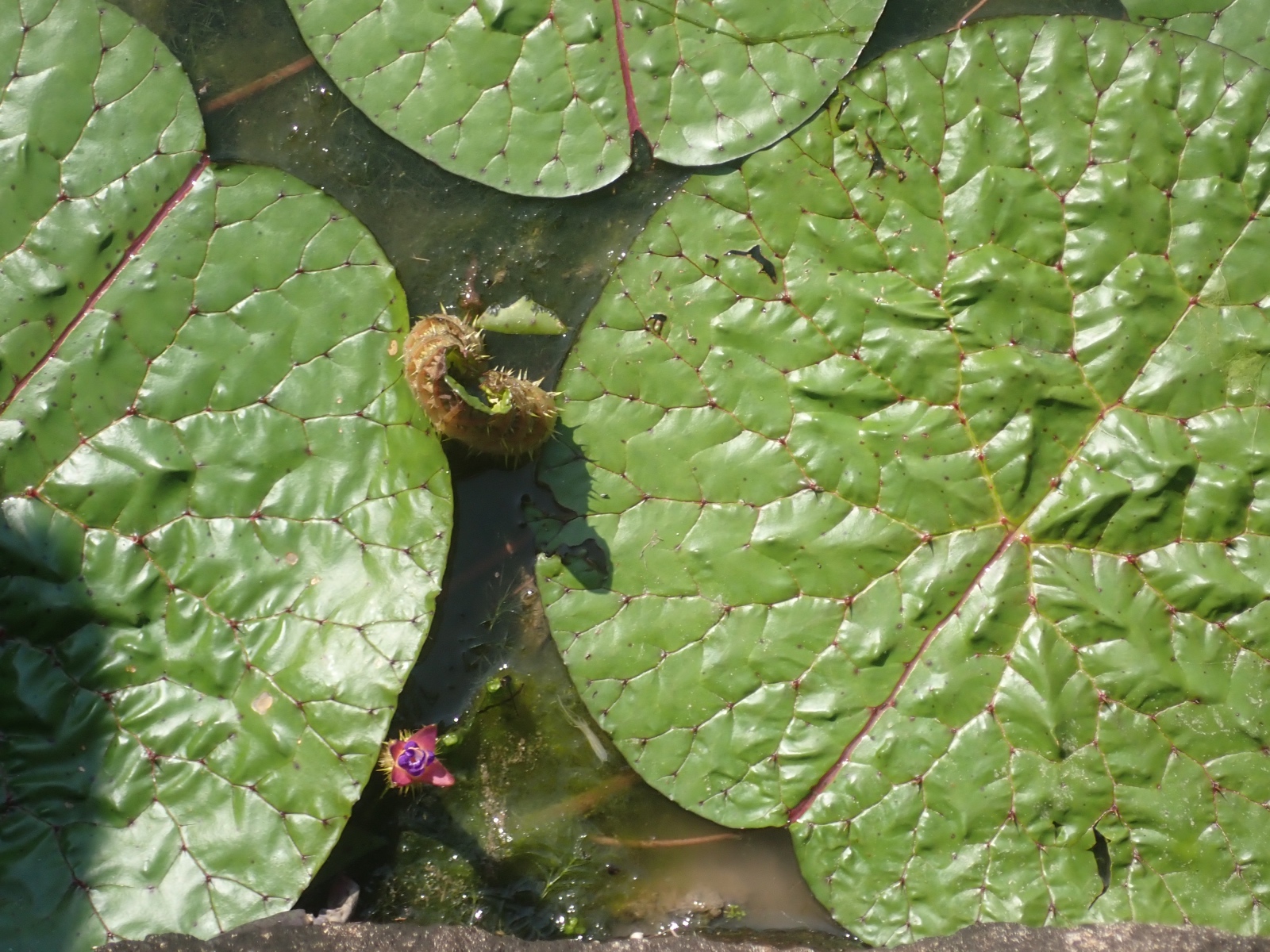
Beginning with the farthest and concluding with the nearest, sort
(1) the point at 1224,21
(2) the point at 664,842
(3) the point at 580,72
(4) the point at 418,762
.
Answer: (2) the point at 664,842
(1) the point at 1224,21
(3) the point at 580,72
(4) the point at 418,762

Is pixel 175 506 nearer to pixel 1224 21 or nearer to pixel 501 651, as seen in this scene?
pixel 501 651

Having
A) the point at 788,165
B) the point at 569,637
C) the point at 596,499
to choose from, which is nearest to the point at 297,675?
the point at 569,637

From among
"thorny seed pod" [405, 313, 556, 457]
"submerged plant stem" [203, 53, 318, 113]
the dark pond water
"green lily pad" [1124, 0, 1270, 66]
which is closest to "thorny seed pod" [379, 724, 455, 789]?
the dark pond water

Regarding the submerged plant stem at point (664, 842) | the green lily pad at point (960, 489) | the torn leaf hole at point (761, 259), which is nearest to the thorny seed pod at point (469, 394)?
the green lily pad at point (960, 489)

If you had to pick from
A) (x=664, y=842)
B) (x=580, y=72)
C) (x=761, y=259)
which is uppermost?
(x=580, y=72)

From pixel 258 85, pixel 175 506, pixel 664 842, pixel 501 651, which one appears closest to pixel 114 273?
pixel 175 506

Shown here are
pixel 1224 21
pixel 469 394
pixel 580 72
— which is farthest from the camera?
pixel 1224 21
